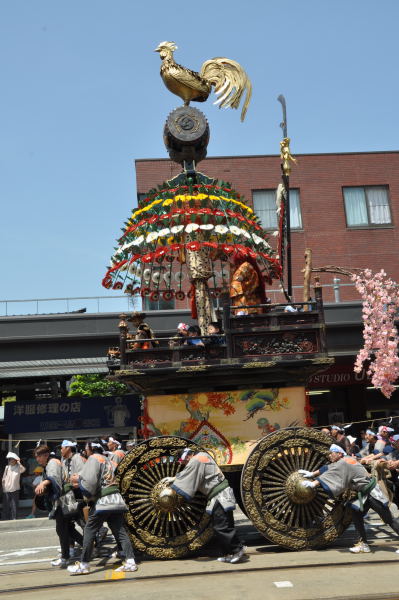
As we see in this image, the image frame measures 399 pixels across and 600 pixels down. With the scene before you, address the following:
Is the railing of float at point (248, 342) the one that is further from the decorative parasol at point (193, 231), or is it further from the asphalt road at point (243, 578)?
the asphalt road at point (243, 578)

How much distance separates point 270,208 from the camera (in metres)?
28.0

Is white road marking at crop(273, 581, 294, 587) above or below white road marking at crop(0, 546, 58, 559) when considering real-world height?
above

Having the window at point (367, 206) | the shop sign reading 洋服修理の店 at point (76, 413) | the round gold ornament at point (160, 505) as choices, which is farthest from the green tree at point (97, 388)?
the round gold ornament at point (160, 505)

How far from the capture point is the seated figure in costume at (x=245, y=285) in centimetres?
949

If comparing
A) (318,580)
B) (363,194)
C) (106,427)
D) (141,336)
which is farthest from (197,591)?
(363,194)

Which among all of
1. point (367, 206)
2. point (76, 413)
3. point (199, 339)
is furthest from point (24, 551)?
point (367, 206)

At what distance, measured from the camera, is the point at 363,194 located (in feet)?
96.4

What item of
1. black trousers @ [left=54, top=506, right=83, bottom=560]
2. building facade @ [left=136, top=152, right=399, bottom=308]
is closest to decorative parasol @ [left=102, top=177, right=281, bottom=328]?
black trousers @ [left=54, top=506, right=83, bottom=560]

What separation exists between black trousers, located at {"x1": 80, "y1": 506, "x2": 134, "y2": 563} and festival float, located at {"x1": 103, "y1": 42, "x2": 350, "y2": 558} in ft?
0.78

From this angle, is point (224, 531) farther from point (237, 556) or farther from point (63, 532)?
point (63, 532)

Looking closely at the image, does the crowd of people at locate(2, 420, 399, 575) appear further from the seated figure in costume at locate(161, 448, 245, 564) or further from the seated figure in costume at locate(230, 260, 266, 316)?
the seated figure in costume at locate(230, 260, 266, 316)

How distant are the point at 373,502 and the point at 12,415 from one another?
1341cm

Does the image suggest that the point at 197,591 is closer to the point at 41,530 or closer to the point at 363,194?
the point at 41,530

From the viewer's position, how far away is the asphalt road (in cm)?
601
